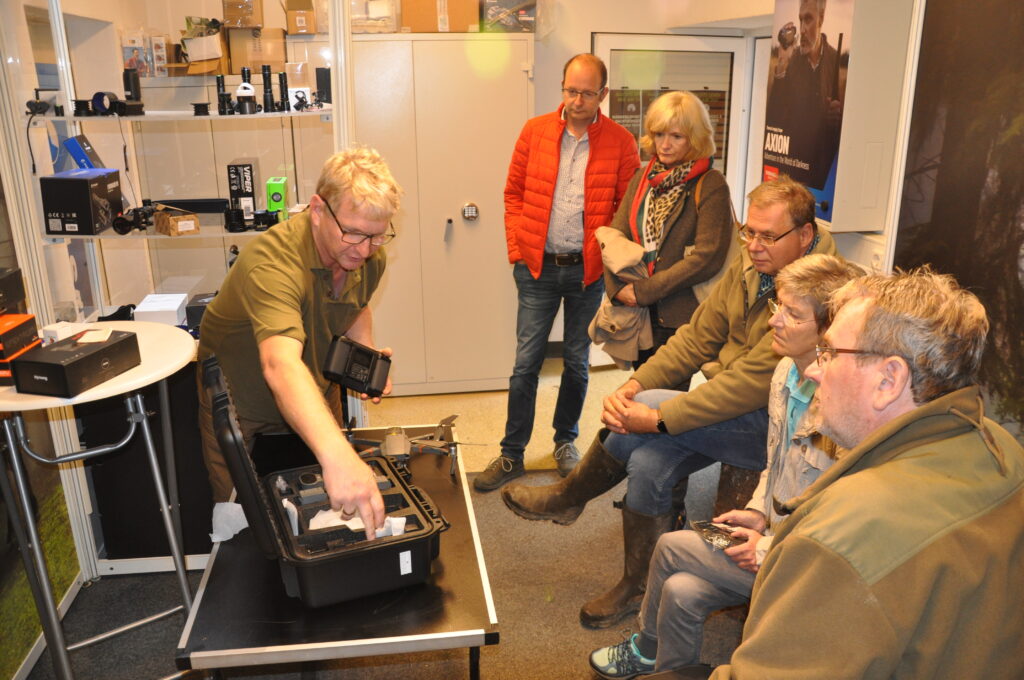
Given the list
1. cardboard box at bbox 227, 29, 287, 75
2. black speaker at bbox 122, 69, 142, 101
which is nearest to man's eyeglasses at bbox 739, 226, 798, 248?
cardboard box at bbox 227, 29, 287, 75

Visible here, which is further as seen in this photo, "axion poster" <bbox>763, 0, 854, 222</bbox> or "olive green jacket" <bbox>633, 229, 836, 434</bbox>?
"axion poster" <bbox>763, 0, 854, 222</bbox>

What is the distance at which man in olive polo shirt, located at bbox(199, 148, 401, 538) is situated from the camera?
1567 mm

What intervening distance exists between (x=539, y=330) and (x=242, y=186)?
4.40 feet

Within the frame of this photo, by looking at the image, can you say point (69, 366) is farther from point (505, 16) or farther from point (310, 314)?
point (505, 16)

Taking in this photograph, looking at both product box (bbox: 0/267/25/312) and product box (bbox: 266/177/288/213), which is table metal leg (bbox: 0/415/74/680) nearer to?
product box (bbox: 0/267/25/312)

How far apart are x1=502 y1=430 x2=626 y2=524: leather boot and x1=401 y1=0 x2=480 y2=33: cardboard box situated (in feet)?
7.42

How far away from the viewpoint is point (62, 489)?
8.86ft

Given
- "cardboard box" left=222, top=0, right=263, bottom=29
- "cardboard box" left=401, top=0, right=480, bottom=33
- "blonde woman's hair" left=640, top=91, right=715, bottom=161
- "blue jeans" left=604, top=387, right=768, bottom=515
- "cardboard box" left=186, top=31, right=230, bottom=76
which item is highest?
"cardboard box" left=401, top=0, right=480, bottom=33

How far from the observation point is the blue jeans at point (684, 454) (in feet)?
8.35

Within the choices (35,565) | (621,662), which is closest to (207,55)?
(35,565)

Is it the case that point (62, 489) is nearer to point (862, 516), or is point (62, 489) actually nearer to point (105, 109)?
point (105, 109)

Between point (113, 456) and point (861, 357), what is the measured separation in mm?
2412

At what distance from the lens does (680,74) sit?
4805mm

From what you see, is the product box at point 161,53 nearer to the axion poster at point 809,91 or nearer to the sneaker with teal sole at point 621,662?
the axion poster at point 809,91
